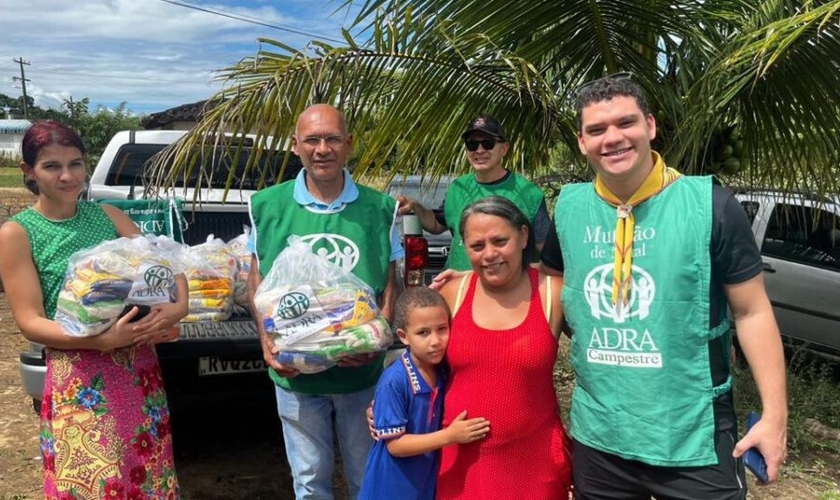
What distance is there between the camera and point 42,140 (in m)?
2.46

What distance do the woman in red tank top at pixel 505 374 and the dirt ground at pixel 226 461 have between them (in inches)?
68.8

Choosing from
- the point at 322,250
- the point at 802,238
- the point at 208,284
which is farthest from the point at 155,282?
the point at 802,238

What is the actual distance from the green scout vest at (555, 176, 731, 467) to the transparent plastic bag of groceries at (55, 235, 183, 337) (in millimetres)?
1455

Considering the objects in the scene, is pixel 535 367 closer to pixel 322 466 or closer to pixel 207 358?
pixel 322 466

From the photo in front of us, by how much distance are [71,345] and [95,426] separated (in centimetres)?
31

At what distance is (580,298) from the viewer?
2.10 metres

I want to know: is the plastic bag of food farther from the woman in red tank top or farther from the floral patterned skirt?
the woman in red tank top

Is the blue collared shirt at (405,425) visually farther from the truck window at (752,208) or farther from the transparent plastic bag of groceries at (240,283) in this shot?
the truck window at (752,208)

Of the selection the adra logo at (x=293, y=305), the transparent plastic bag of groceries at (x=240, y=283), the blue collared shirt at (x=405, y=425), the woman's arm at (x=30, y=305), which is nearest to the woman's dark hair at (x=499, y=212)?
the blue collared shirt at (x=405, y=425)

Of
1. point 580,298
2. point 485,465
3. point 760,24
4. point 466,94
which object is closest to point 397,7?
point 466,94

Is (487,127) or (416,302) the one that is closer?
(416,302)

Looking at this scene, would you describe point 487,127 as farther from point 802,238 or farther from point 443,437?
point 802,238

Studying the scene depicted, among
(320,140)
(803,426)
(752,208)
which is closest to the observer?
(320,140)

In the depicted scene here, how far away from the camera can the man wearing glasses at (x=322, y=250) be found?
8.75ft
